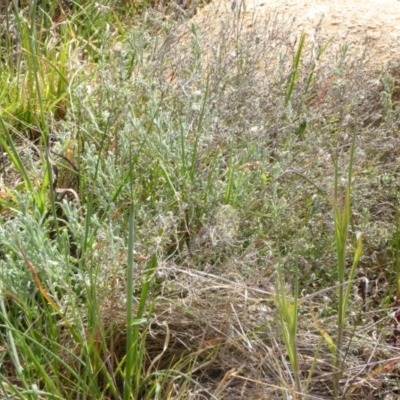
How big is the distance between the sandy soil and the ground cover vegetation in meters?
0.12

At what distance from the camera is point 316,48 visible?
292cm

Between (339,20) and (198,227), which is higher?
(339,20)

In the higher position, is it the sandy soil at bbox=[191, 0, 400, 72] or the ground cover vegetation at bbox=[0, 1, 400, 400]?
the sandy soil at bbox=[191, 0, 400, 72]

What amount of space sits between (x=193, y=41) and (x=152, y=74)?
0.19m

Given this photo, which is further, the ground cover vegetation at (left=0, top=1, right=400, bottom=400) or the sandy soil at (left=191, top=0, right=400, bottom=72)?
the sandy soil at (left=191, top=0, right=400, bottom=72)

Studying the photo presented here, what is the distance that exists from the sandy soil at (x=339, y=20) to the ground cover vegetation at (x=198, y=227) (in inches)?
4.7

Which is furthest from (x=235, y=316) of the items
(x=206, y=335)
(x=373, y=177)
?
(x=373, y=177)

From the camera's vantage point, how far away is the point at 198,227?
2186mm

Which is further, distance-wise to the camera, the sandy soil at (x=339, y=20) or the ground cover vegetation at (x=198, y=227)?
the sandy soil at (x=339, y=20)

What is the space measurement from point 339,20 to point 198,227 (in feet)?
5.00

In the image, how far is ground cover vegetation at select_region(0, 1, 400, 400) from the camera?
5.65ft

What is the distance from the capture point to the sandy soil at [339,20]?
10.2ft

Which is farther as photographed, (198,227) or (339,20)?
(339,20)

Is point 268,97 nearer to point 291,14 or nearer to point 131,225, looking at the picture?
point 291,14
